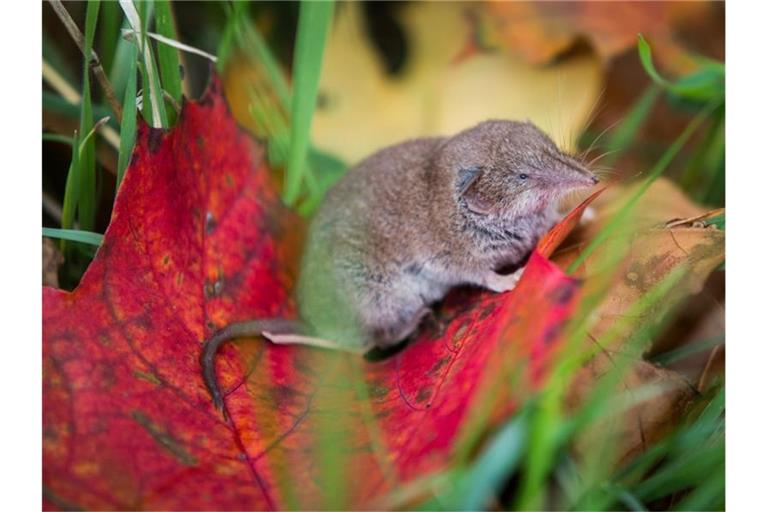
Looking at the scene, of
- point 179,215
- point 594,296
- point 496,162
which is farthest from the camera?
point 496,162

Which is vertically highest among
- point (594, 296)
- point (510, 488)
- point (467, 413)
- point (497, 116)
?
point (497, 116)

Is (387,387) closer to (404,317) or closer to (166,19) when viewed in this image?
(404,317)

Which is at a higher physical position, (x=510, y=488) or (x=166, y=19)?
(x=166, y=19)

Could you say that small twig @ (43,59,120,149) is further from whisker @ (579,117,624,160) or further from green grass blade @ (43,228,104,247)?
whisker @ (579,117,624,160)

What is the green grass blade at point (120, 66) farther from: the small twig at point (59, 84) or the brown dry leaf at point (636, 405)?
the brown dry leaf at point (636, 405)

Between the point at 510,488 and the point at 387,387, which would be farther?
the point at 387,387

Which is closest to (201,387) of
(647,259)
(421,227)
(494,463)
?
(494,463)
